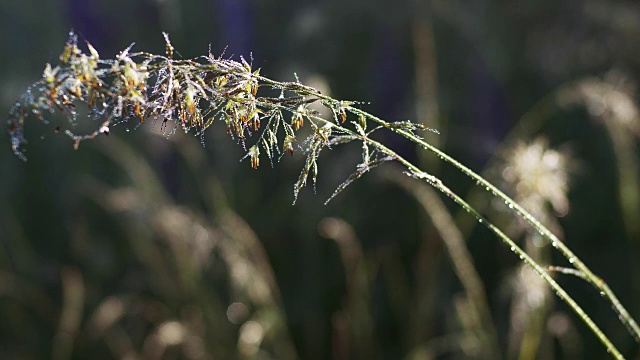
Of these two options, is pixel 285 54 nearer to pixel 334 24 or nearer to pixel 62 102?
pixel 334 24

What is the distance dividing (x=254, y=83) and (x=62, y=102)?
0.61 feet

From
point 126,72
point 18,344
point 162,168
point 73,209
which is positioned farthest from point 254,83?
point 162,168

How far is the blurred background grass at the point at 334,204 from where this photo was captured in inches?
82.2

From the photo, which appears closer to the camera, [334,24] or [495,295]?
[495,295]

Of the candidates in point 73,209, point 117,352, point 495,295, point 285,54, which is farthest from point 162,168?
point 495,295

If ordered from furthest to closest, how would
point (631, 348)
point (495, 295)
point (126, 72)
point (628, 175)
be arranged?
point (495, 295)
point (631, 348)
point (628, 175)
point (126, 72)

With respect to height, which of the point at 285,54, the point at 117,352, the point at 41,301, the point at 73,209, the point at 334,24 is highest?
the point at 334,24

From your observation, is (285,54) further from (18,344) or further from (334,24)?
(18,344)

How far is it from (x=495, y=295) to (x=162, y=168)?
5.61 feet

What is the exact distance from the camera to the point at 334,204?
113 inches

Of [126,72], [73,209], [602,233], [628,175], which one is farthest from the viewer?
[73,209]

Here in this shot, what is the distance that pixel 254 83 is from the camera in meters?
0.75

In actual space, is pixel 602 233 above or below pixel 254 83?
above

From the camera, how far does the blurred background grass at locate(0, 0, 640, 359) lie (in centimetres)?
209
